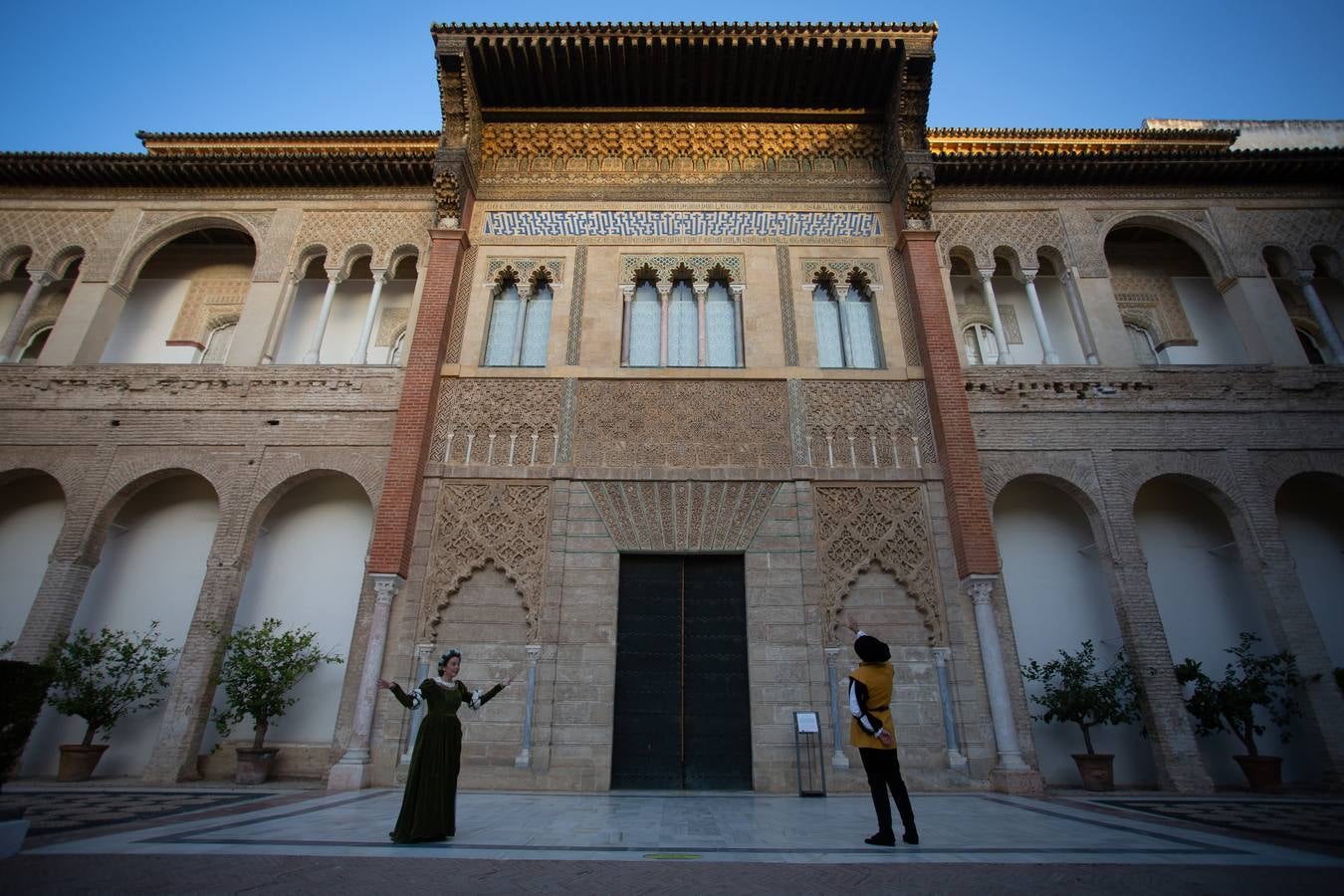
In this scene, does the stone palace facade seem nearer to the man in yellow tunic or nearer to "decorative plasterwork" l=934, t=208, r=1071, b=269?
"decorative plasterwork" l=934, t=208, r=1071, b=269

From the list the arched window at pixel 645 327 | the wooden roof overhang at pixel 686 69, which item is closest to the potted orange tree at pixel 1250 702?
the arched window at pixel 645 327

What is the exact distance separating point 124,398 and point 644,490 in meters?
7.66

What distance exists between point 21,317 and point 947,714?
14455mm

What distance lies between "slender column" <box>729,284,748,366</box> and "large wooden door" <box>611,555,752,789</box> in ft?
9.81

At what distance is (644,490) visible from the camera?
28.2 ft

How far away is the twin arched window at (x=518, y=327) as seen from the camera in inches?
382

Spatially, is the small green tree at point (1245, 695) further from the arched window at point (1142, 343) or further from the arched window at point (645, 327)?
the arched window at point (645, 327)

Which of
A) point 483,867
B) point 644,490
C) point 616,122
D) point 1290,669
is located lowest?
point 483,867

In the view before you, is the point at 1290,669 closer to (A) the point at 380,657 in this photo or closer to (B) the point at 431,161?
(A) the point at 380,657

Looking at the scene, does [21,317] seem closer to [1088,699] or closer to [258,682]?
[258,682]

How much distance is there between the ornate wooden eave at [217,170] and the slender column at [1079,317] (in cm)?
1029

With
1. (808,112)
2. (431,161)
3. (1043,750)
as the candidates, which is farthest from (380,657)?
(808,112)

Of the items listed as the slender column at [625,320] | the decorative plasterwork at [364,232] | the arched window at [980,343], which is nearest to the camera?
the slender column at [625,320]

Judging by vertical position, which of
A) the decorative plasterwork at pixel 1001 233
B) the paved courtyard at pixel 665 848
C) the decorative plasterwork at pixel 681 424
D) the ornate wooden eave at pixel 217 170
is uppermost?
the ornate wooden eave at pixel 217 170
